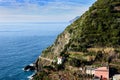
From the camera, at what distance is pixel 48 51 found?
112 m

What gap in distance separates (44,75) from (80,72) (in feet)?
34.2

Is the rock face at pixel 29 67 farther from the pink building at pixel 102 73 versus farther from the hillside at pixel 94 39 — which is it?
the pink building at pixel 102 73

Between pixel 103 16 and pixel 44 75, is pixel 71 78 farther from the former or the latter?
pixel 103 16

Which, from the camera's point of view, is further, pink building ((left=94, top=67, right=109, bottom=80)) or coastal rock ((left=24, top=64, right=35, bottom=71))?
coastal rock ((left=24, top=64, right=35, bottom=71))

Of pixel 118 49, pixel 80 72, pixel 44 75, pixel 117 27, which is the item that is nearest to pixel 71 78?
pixel 80 72

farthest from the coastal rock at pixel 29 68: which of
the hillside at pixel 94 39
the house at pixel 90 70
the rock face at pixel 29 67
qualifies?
the house at pixel 90 70

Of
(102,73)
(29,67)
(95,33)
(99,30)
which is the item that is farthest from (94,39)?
(29,67)

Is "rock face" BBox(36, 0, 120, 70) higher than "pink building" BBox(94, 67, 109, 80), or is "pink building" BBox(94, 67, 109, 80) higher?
"rock face" BBox(36, 0, 120, 70)

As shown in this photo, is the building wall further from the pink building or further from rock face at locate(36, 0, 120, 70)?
rock face at locate(36, 0, 120, 70)

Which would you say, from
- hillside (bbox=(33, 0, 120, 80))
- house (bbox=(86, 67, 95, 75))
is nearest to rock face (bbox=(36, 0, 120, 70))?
hillside (bbox=(33, 0, 120, 80))

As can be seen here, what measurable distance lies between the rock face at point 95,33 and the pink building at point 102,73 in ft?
34.3

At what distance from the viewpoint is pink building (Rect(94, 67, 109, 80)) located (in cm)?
7294

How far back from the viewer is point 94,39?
87.0 metres

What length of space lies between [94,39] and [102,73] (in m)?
16.0
